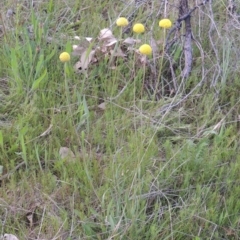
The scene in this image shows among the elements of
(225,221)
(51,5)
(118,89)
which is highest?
(51,5)

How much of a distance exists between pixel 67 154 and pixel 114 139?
0.66 ft

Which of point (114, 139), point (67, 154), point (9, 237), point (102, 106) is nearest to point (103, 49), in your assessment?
point (102, 106)

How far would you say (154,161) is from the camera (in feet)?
6.42

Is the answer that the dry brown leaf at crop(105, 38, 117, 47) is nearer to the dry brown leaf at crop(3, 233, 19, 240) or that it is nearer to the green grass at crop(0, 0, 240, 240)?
the green grass at crop(0, 0, 240, 240)

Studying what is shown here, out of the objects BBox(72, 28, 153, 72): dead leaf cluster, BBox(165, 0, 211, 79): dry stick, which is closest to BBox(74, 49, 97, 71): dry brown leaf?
BBox(72, 28, 153, 72): dead leaf cluster

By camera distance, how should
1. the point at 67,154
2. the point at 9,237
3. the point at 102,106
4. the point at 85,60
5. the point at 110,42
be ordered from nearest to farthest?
the point at 9,237 < the point at 67,154 < the point at 102,106 < the point at 85,60 < the point at 110,42

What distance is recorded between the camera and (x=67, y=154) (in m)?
1.99

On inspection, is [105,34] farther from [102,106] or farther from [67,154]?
[67,154]

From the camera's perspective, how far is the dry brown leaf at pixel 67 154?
1.97 metres

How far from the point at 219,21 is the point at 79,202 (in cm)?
135

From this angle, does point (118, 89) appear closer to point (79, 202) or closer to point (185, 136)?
point (185, 136)

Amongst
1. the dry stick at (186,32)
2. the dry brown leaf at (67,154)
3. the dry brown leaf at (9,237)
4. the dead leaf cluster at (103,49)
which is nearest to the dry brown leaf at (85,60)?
the dead leaf cluster at (103,49)

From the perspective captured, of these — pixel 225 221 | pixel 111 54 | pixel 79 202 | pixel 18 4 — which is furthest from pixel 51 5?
pixel 225 221

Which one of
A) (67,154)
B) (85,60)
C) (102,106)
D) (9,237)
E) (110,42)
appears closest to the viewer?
(9,237)
